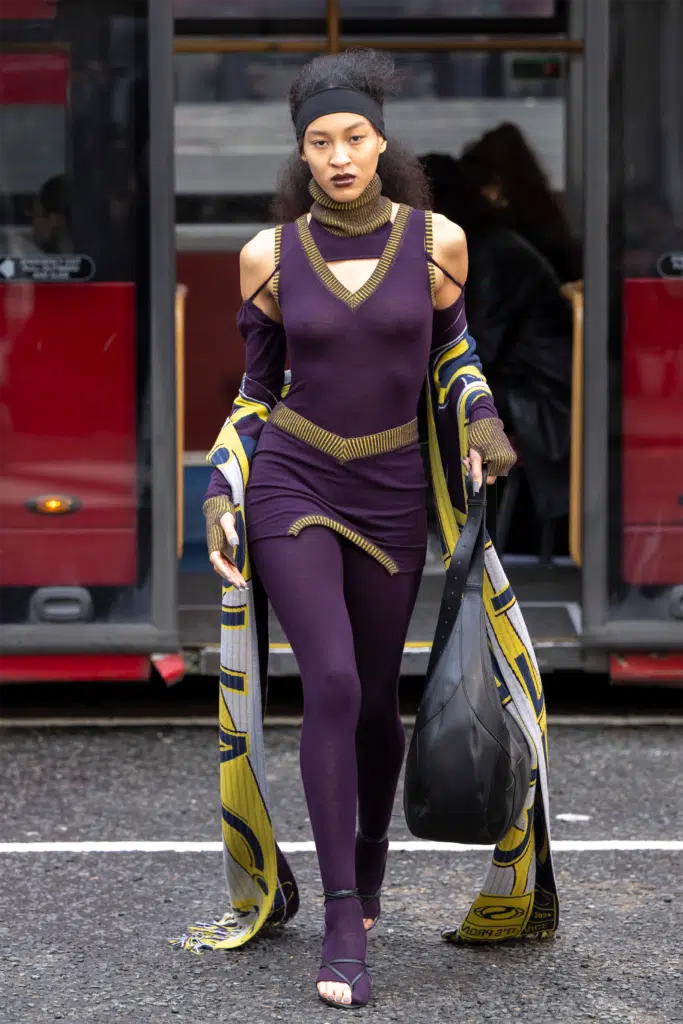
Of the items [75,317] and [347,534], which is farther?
[75,317]

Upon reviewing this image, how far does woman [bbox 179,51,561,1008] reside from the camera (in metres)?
3.64

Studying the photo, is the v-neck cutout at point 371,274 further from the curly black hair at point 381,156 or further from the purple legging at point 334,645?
the purple legging at point 334,645

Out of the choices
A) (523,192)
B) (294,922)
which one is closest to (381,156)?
(294,922)

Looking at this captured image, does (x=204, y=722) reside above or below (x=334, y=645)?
below

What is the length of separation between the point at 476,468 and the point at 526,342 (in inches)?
145

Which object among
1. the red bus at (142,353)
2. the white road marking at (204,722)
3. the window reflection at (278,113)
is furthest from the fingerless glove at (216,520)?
the window reflection at (278,113)

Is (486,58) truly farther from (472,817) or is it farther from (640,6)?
(472,817)

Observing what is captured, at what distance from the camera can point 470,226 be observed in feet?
24.3

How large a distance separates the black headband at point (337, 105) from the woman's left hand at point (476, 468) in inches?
26.3

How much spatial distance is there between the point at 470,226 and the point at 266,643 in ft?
12.4

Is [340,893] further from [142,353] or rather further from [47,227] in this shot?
[47,227]

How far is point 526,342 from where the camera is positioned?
7.36 m

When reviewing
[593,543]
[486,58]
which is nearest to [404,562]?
[593,543]

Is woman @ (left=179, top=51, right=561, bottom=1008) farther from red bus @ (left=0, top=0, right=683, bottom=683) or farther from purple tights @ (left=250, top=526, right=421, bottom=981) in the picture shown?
red bus @ (left=0, top=0, right=683, bottom=683)
